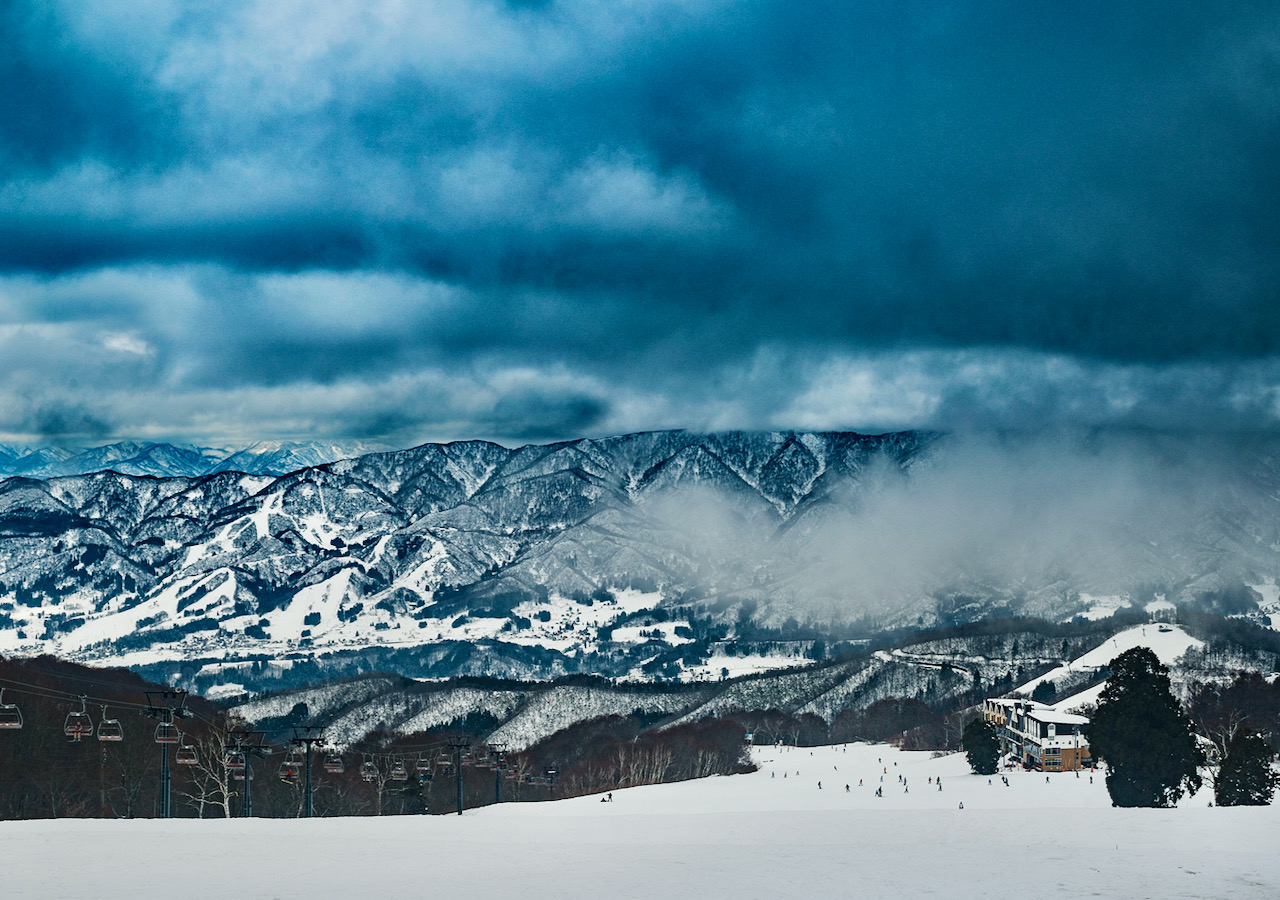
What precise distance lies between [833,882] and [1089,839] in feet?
45.5

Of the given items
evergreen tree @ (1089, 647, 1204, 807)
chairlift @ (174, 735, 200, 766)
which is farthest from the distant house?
chairlift @ (174, 735, 200, 766)

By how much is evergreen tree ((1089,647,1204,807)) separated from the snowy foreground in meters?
15.8

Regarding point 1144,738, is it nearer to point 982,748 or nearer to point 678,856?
point 678,856

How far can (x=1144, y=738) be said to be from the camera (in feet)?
217

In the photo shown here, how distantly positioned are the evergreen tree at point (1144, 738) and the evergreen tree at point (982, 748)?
72.0 m

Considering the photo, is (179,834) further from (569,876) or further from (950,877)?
(950,877)

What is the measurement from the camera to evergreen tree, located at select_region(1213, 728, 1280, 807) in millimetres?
70562

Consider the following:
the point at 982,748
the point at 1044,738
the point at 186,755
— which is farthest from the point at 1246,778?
the point at 1044,738

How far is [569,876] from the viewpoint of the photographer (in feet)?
114

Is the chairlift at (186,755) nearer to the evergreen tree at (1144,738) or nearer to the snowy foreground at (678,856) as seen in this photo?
the snowy foreground at (678,856)

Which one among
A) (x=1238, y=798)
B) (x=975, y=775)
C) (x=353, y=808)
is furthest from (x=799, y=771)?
(x=1238, y=798)

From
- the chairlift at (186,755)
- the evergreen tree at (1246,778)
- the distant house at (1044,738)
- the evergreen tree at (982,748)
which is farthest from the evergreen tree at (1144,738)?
the distant house at (1044,738)

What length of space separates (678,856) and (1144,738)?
3839cm

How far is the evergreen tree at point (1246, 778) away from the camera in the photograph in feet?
232
